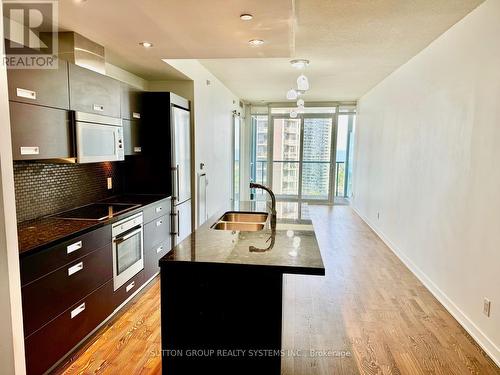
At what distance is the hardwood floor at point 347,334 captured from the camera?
224 cm

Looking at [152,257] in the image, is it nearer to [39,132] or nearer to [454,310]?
[39,132]

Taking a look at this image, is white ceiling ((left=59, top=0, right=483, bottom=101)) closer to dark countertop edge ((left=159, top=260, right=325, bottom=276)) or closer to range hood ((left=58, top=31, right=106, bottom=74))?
range hood ((left=58, top=31, right=106, bottom=74))

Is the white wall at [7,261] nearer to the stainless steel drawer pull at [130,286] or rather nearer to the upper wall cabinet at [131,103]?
the stainless steel drawer pull at [130,286]

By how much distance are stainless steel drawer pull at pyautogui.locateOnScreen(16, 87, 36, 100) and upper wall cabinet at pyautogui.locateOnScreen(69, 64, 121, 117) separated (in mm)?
365

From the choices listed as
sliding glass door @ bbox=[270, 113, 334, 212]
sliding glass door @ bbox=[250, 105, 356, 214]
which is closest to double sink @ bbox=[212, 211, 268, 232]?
sliding glass door @ bbox=[250, 105, 356, 214]

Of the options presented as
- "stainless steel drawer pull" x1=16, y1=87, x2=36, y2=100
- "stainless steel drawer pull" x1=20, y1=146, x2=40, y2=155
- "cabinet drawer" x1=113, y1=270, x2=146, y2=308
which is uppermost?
"stainless steel drawer pull" x1=16, y1=87, x2=36, y2=100

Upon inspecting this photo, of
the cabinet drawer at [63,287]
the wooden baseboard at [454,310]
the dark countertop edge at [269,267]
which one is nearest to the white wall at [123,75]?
the cabinet drawer at [63,287]

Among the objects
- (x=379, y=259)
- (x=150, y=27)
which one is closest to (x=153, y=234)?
(x=150, y=27)

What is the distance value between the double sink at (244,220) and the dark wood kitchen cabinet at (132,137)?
1.40 meters

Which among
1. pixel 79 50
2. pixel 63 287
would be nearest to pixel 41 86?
pixel 79 50

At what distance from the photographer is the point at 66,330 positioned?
2.18 m

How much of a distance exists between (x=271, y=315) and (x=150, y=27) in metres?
2.29

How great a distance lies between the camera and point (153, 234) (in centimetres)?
347

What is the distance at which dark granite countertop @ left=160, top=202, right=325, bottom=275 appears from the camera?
167 centimetres
